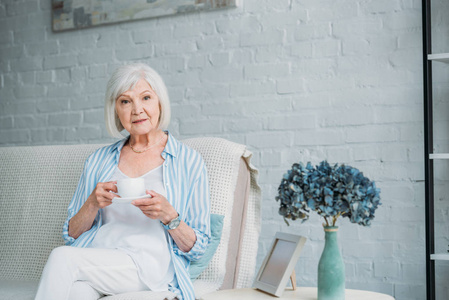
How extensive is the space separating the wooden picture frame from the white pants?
1.30ft

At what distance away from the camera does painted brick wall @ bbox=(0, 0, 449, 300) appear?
2646mm

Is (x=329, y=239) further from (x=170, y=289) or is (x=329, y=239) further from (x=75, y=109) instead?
(x=75, y=109)

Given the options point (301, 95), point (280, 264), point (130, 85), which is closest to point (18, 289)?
point (130, 85)

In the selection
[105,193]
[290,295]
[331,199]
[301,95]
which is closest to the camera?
[331,199]

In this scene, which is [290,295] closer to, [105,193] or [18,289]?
[105,193]

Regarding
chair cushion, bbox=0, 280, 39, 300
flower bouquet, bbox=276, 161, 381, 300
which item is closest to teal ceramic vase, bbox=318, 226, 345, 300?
flower bouquet, bbox=276, 161, 381, 300

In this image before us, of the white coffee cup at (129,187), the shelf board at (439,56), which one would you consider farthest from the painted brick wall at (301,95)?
the white coffee cup at (129,187)

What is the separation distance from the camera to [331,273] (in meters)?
1.62

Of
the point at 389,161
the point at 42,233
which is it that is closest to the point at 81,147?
the point at 42,233

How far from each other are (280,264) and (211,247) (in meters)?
0.40

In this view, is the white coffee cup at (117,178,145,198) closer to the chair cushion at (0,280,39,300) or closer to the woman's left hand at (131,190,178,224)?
the woman's left hand at (131,190,178,224)

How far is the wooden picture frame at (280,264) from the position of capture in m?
1.72

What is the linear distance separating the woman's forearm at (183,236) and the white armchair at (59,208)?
19cm

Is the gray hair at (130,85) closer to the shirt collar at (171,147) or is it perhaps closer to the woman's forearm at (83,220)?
the shirt collar at (171,147)
